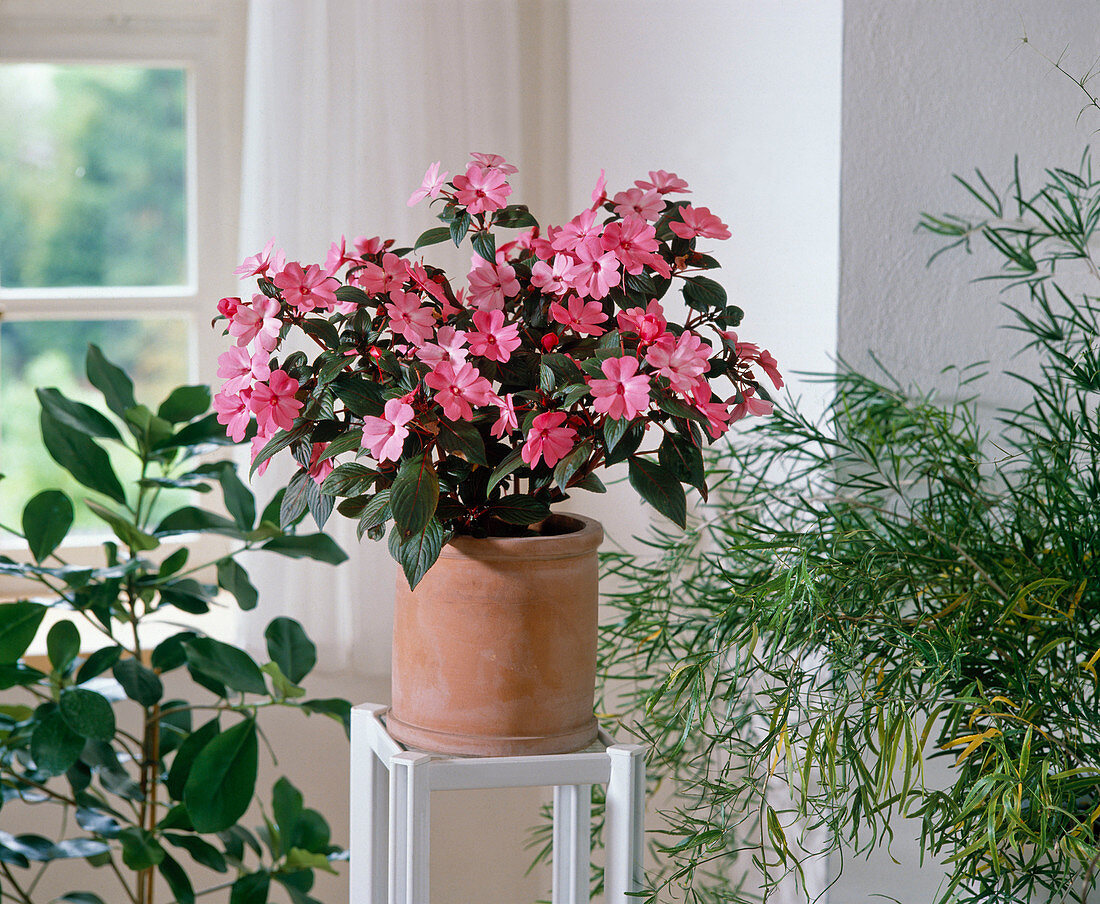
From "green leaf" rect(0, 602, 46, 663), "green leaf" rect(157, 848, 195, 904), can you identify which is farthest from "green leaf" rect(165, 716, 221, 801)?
"green leaf" rect(0, 602, 46, 663)

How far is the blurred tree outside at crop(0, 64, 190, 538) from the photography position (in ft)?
5.95

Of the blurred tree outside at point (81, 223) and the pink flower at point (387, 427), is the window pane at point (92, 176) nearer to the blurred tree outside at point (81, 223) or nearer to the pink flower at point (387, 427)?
the blurred tree outside at point (81, 223)

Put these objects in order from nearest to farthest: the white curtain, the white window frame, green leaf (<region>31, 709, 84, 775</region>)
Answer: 1. green leaf (<region>31, 709, 84, 775</region>)
2. the white curtain
3. the white window frame

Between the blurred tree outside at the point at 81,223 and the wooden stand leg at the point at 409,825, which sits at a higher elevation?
the blurred tree outside at the point at 81,223

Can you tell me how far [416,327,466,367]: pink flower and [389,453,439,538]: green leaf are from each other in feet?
0.23

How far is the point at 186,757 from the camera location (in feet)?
4.16

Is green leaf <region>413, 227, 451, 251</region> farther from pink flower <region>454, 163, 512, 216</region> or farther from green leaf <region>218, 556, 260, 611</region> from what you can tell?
green leaf <region>218, 556, 260, 611</region>

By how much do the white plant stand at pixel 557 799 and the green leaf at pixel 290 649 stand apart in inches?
17.2

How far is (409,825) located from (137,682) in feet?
2.06

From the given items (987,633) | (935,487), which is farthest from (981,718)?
(935,487)

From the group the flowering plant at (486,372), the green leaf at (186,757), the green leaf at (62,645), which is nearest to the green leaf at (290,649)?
the green leaf at (186,757)

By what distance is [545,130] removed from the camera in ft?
5.75

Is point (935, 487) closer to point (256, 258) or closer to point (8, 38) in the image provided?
point (256, 258)

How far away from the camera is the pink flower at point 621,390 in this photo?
72cm
